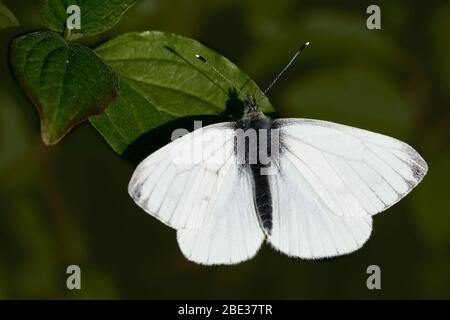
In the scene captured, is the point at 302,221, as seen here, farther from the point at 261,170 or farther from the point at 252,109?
the point at 252,109

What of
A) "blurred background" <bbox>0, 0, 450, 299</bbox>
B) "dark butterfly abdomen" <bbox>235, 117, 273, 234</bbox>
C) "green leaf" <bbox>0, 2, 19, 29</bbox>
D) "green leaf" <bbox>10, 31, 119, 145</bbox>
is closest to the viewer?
"green leaf" <bbox>10, 31, 119, 145</bbox>

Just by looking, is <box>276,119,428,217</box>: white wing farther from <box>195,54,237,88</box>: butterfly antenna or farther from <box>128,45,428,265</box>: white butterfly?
<box>195,54,237,88</box>: butterfly antenna

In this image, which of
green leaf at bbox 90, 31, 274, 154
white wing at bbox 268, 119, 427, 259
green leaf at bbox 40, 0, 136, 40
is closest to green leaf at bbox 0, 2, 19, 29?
green leaf at bbox 40, 0, 136, 40

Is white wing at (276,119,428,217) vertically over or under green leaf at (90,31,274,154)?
under

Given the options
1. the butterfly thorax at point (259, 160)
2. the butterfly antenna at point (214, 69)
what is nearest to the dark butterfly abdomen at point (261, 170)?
the butterfly thorax at point (259, 160)

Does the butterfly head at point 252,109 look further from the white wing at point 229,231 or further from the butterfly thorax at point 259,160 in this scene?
the white wing at point 229,231

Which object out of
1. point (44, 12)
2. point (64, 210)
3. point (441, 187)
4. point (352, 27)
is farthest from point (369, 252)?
point (44, 12)
